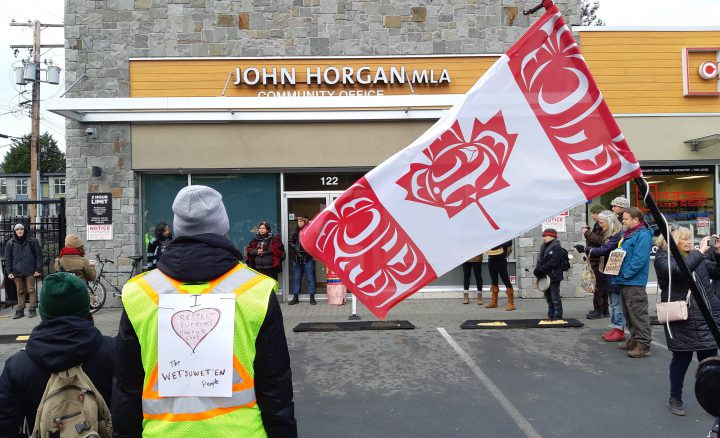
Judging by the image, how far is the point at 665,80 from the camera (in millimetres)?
12227

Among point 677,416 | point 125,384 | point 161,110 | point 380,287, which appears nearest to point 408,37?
point 161,110

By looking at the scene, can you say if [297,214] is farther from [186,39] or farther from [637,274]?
[637,274]

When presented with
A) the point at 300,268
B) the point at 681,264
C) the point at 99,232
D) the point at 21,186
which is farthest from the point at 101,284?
the point at 21,186

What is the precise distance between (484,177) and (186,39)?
10619mm

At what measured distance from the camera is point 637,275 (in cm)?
694

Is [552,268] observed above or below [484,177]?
below

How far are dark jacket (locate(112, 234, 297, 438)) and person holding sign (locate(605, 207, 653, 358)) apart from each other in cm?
620

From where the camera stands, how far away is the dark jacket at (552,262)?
9.23 m

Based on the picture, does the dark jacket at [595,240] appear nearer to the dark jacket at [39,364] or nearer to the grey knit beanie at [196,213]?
the grey knit beanie at [196,213]

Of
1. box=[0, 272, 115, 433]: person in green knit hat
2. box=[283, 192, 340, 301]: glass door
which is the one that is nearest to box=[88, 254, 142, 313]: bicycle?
box=[283, 192, 340, 301]: glass door

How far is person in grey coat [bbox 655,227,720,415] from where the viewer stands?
191 inches

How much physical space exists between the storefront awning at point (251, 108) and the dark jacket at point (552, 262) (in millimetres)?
3748

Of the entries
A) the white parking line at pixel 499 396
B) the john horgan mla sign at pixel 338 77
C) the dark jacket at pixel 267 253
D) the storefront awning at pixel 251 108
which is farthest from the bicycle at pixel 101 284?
the white parking line at pixel 499 396

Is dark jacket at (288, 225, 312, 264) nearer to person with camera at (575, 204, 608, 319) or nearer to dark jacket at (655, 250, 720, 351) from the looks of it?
person with camera at (575, 204, 608, 319)
